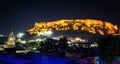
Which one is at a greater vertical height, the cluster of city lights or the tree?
the cluster of city lights

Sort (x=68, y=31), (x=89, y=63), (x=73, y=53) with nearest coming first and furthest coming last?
(x=89, y=63) < (x=73, y=53) < (x=68, y=31)

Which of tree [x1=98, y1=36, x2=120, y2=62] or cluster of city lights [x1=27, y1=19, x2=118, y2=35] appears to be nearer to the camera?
tree [x1=98, y1=36, x2=120, y2=62]

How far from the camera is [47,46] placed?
92.5 ft

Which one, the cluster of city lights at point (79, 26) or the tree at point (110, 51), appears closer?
the tree at point (110, 51)

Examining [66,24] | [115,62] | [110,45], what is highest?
[66,24]

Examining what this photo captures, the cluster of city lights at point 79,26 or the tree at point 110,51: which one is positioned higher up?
the cluster of city lights at point 79,26

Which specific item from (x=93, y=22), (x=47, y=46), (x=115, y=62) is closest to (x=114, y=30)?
(x=93, y=22)

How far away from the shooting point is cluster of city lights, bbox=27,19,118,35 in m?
60.1

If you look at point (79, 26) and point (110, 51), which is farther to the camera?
point (79, 26)

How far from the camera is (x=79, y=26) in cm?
6325

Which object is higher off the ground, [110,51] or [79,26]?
[79,26]

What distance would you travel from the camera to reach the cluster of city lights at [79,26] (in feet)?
197

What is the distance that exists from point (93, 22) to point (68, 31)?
10434 mm

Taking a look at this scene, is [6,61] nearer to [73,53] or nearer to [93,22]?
[73,53]
